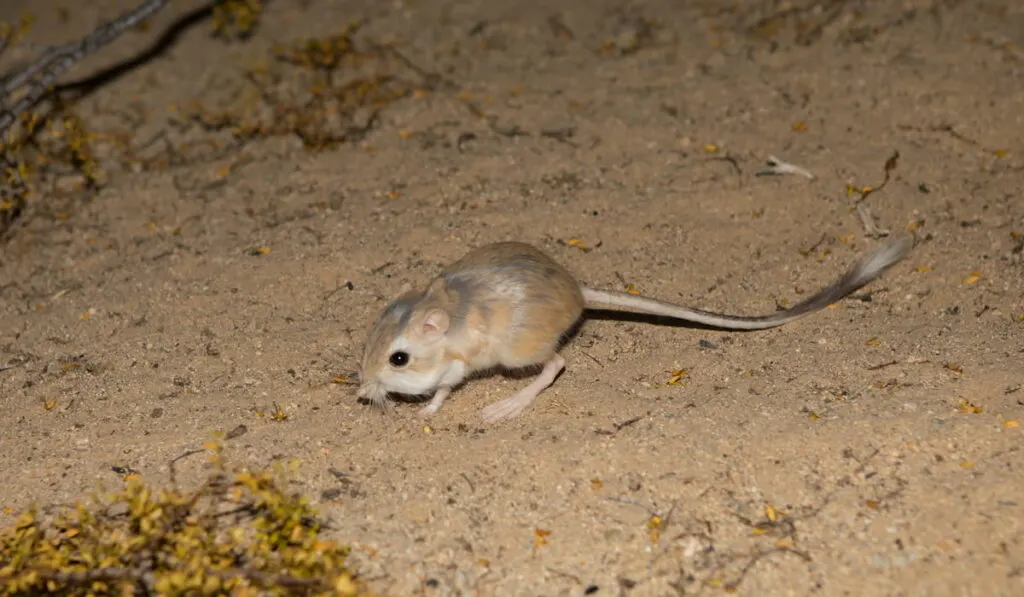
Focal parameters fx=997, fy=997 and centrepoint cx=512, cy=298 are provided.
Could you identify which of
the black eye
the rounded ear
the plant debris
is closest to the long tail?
the rounded ear

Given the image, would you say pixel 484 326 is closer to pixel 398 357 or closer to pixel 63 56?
pixel 398 357

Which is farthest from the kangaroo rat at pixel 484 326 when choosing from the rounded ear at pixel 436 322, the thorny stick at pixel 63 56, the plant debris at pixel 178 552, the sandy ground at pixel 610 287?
the thorny stick at pixel 63 56

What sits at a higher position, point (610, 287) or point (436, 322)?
point (436, 322)

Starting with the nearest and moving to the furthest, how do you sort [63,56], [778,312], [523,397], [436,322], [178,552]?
[178,552] → [436,322] → [523,397] → [778,312] → [63,56]

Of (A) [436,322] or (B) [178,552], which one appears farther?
(A) [436,322]

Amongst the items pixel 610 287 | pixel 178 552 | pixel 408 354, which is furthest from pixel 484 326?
pixel 178 552

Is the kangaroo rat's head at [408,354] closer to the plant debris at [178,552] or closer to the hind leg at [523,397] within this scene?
the hind leg at [523,397]
